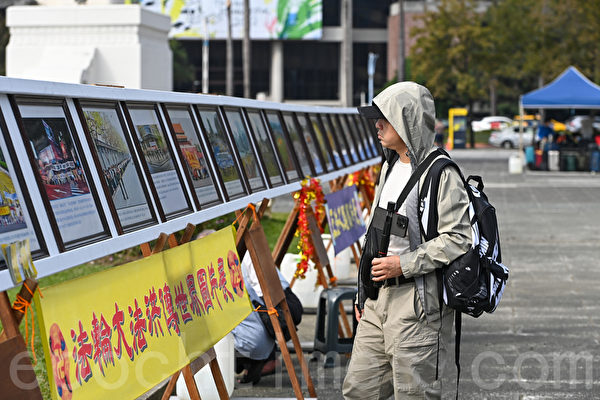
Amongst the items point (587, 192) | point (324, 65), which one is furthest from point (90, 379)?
point (324, 65)

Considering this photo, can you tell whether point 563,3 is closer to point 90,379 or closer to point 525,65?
point 525,65

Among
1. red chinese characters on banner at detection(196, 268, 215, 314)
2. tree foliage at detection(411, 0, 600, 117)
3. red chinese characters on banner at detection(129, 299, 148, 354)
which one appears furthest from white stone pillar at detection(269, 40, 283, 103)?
red chinese characters on banner at detection(129, 299, 148, 354)

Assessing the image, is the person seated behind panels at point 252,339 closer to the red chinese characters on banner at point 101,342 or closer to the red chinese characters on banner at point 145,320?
the red chinese characters on banner at point 145,320

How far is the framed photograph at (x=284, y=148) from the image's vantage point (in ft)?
24.3

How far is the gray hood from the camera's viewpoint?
4.55 m

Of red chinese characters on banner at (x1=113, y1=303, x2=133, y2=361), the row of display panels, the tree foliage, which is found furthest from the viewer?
the tree foliage

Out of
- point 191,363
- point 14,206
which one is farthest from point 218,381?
point 14,206

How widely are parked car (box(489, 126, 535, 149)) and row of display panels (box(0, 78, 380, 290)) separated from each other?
48.1 m

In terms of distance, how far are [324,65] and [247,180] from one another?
84.7 meters

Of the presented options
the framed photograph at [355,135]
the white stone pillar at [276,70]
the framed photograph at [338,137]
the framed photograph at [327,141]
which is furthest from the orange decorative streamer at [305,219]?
the white stone pillar at [276,70]

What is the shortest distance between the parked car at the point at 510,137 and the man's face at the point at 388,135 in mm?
50146

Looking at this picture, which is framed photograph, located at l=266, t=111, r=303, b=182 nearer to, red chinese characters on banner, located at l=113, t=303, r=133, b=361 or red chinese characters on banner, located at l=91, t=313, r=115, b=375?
red chinese characters on banner, located at l=113, t=303, r=133, b=361

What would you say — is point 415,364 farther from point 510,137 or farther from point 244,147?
point 510,137

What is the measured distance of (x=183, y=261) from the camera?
4.62m
